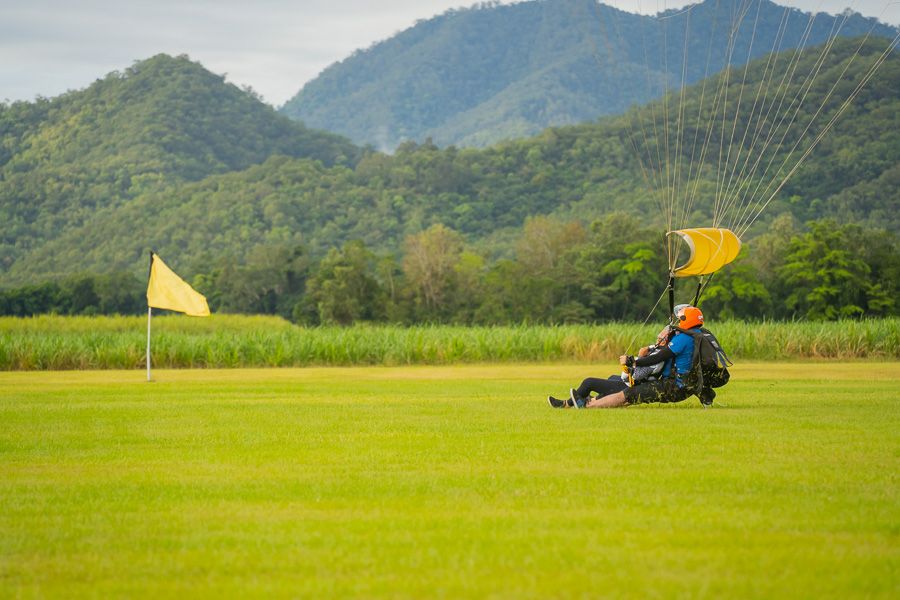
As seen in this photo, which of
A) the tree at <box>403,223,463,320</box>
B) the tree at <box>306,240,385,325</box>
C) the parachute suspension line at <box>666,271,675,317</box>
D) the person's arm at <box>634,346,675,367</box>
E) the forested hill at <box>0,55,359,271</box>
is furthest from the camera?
the forested hill at <box>0,55,359,271</box>

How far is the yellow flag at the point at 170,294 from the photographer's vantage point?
25.2m

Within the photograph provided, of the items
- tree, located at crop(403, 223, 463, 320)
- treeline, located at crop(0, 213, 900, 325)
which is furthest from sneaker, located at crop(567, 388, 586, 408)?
tree, located at crop(403, 223, 463, 320)

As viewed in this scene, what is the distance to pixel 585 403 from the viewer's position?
16906mm

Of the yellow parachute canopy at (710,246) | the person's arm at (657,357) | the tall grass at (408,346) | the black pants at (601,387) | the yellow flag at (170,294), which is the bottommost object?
the tall grass at (408,346)

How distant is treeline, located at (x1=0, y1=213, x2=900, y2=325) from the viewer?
67.0 meters

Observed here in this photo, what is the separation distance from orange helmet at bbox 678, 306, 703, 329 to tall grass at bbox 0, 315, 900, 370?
69.0ft

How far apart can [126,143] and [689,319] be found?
452ft

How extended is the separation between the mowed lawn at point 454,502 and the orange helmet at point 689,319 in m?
1.16

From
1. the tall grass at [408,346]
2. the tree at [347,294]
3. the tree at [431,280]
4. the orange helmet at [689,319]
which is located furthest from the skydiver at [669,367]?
the tree at [431,280]

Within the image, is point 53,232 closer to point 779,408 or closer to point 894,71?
point 894,71

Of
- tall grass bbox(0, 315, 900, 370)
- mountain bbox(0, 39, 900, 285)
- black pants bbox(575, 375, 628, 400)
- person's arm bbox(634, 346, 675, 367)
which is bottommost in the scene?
tall grass bbox(0, 315, 900, 370)

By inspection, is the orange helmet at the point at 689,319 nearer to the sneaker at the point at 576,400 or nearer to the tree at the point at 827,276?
the sneaker at the point at 576,400

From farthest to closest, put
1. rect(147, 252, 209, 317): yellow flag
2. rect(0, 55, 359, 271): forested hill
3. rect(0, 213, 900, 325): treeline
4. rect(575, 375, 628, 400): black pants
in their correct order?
rect(0, 55, 359, 271): forested hill, rect(0, 213, 900, 325): treeline, rect(147, 252, 209, 317): yellow flag, rect(575, 375, 628, 400): black pants

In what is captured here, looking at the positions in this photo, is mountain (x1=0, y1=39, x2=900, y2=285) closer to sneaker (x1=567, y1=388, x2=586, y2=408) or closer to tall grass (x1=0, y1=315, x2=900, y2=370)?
tall grass (x1=0, y1=315, x2=900, y2=370)
